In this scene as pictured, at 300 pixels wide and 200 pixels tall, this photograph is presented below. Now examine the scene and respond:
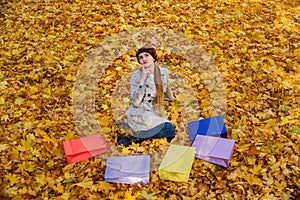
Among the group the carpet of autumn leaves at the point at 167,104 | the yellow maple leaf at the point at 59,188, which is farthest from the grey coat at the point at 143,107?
the yellow maple leaf at the point at 59,188

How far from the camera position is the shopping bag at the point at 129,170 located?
3.70m

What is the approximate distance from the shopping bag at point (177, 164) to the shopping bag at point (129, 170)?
184mm

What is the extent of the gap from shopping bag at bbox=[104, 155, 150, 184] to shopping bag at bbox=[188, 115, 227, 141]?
74 cm

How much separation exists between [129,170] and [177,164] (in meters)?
0.55

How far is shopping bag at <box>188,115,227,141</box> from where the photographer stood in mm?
4148

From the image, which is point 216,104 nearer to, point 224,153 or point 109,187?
point 224,153

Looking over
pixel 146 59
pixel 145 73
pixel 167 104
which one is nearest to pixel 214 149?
pixel 167 104

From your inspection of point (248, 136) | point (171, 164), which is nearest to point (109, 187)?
point (171, 164)

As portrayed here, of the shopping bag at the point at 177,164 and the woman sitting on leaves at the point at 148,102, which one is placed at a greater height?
the woman sitting on leaves at the point at 148,102

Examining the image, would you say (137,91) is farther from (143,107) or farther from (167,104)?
(167,104)

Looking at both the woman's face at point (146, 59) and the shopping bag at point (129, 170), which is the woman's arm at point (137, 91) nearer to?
the woman's face at point (146, 59)

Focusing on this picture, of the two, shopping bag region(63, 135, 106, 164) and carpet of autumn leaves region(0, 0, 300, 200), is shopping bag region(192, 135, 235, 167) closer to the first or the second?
carpet of autumn leaves region(0, 0, 300, 200)

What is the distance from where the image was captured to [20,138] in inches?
172

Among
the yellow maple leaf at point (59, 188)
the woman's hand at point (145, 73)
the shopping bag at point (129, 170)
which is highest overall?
the woman's hand at point (145, 73)
